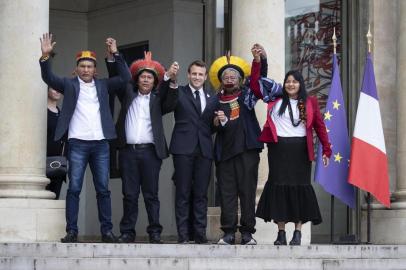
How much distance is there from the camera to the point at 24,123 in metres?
13.2

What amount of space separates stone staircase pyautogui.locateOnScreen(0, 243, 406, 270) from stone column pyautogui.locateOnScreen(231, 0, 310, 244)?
2.11 meters

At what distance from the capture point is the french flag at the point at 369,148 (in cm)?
1502

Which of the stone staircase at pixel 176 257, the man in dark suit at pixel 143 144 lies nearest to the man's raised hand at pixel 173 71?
the man in dark suit at pixel 143 144

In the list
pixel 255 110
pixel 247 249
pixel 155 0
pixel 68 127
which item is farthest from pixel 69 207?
pixel 155 0

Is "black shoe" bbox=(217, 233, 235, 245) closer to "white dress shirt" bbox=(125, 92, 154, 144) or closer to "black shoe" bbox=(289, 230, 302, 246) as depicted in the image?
"black shoe" bbox=(289, 230, 302, 246)

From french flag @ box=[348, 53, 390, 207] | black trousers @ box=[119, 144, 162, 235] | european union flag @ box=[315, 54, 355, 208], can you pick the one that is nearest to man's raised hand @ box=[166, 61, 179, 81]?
black trousers @ box=[119, 144, 162, 235]

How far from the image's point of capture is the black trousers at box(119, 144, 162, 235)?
13000 millimetres

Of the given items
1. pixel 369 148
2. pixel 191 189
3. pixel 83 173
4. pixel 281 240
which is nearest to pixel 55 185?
pixel 83 173

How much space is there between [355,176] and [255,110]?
5.06ft

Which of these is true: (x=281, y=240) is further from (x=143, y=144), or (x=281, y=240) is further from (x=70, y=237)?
(x=70, y=237)

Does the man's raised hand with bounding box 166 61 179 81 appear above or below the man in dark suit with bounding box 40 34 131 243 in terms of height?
above

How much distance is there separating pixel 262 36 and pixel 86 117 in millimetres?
2786

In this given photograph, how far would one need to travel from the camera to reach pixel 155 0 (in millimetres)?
18266

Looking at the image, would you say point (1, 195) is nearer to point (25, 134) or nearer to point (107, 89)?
point (25, 134)
